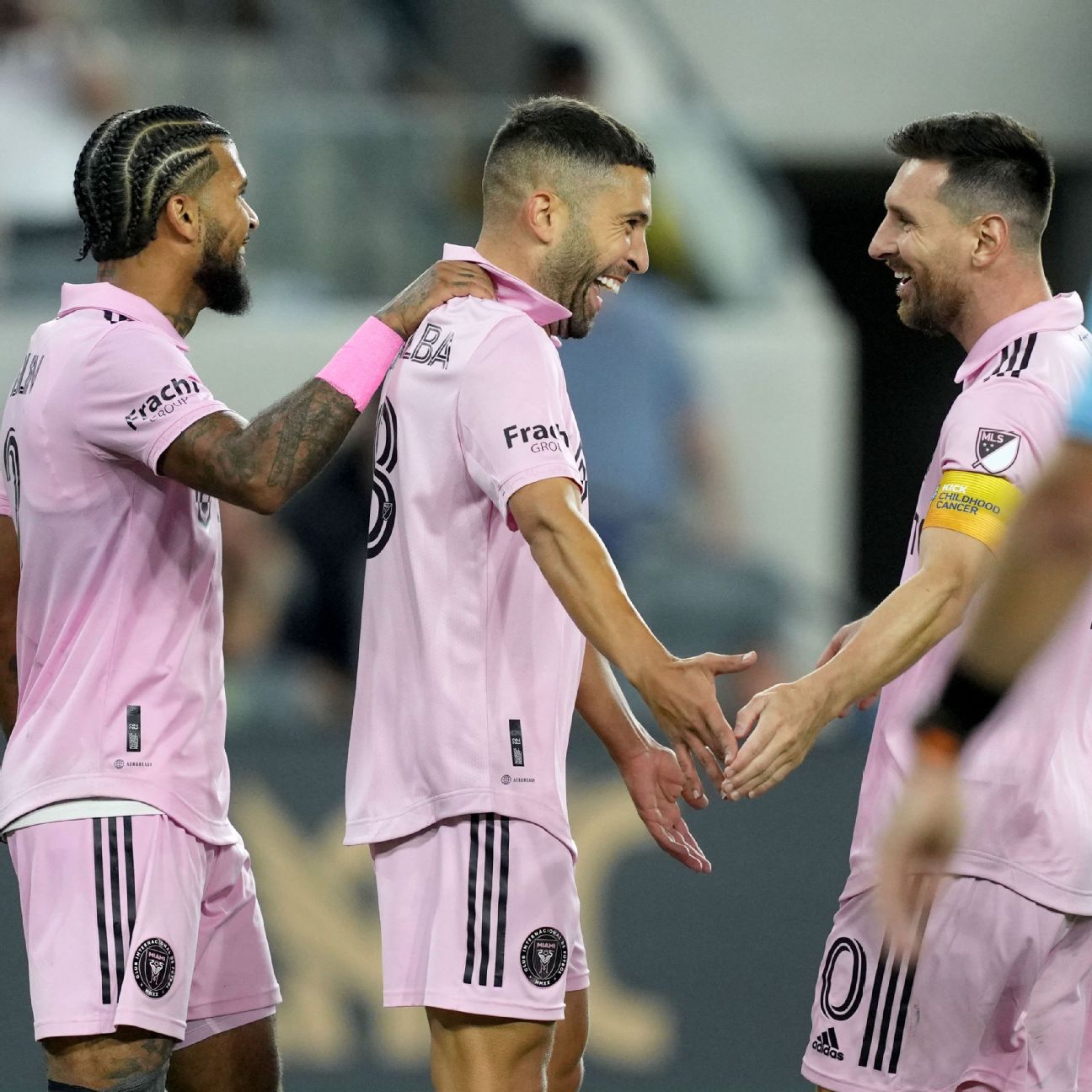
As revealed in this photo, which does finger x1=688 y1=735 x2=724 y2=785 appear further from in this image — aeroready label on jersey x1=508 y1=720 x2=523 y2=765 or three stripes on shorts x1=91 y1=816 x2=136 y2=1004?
three stripes on shorts x1=91 y1=816 x2=136 y2=1004

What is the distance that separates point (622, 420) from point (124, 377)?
13.2ft

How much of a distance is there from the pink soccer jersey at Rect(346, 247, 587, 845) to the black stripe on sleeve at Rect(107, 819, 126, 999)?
0.44m

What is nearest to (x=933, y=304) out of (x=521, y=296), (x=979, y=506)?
(x=979, y=506)

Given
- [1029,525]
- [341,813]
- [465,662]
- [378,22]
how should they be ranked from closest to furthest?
[1029,525] → [465,662] → [341,813] → [378,22]

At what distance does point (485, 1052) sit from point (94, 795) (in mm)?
880

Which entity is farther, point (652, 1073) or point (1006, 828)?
point (652, 1073)

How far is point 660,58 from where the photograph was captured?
34.9 feet

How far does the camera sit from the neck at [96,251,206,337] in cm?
400

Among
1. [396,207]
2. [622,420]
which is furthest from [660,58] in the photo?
[622,420]

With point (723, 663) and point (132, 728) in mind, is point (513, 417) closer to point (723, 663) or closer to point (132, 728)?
point (723, 663)

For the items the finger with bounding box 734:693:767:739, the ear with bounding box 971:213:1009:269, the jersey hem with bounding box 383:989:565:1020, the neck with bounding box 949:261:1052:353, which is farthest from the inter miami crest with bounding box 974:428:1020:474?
the jersey hem with bounding box 383:989:565:1020

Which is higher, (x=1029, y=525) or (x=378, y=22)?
(x=378, y=22)

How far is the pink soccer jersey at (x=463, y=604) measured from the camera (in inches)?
143

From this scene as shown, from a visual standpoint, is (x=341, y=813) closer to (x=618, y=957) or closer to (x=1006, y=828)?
(x=618, y=957)
